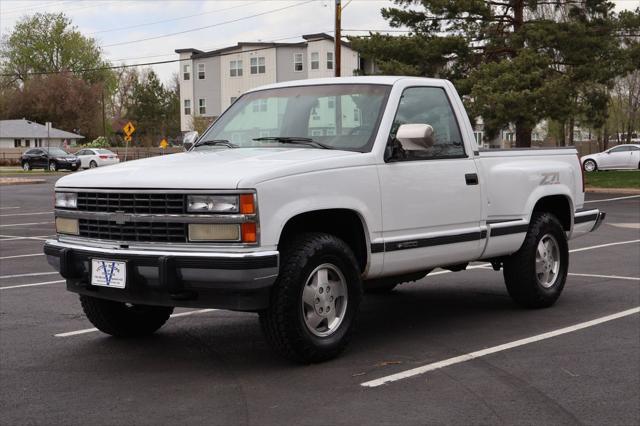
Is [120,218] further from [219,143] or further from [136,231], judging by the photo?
[219,143]

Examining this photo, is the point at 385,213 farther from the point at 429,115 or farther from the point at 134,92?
the point at 134,92

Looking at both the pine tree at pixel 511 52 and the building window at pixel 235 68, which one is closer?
the pine tree at pixel 511 52

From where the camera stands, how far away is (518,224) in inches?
300

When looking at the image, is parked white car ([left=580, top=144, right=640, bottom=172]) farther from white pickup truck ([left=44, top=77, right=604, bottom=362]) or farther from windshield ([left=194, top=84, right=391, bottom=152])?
windshield ([left=194, top=84, right=391, bottom=152])

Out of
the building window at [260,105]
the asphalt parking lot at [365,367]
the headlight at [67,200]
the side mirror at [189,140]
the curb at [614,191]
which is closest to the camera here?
the asphalt parking lot at [365,367]

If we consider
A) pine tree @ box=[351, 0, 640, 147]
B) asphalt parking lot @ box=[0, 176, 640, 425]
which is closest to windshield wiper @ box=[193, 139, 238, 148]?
asphalt parking lot @ box=[0, 176, 640, 425]

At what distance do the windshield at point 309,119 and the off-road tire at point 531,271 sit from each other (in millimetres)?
2101

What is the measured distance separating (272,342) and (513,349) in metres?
1.87

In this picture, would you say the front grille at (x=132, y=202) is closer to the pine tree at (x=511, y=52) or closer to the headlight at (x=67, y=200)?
the headlight at (x=67, y=200)

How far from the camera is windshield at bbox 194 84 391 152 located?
6.57 meters

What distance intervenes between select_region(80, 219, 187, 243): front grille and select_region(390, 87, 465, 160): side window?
1.93 metres

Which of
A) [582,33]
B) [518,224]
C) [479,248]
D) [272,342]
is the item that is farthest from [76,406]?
[582,33]

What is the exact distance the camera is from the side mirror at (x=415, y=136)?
632 centimetres

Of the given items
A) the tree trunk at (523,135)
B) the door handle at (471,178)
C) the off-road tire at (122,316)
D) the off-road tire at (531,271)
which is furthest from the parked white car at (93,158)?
the door handle at (471,178)
